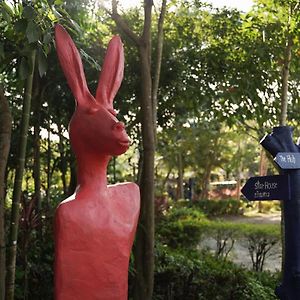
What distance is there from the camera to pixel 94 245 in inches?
91.0

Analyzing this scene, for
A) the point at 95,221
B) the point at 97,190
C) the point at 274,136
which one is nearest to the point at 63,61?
the point at 97,190

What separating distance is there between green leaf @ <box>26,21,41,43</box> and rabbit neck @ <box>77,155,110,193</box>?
658 millimetres

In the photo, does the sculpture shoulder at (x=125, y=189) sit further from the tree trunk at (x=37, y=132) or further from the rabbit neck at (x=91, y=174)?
the tree trunk at (x=37, y=132)

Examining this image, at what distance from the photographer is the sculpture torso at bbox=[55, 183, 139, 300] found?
7.34ft

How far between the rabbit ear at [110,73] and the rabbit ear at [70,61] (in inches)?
4.3

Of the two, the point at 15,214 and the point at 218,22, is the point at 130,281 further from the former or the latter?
the point at 218,22

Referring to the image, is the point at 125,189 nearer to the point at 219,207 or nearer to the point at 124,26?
the point at 124,26

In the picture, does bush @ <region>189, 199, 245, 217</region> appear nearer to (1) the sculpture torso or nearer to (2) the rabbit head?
(1) the sculpture torso

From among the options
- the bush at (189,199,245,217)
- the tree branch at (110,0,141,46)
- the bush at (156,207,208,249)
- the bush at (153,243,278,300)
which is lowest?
the bush at (153,243,278,300)

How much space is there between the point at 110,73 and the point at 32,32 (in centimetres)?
48

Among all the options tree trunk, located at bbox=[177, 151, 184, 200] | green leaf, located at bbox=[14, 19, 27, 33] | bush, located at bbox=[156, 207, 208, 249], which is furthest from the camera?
tree trunk, located at bbox=[177, 151, 184, 200]

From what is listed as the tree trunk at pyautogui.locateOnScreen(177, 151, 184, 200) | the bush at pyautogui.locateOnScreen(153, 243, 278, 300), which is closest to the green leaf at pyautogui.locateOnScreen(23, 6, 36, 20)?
the bush at pyautogui.locateOnScreen(153, 243, 278, 300)

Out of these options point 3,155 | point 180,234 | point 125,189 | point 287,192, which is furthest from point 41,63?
point 180,234

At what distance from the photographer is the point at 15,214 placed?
3.11m
